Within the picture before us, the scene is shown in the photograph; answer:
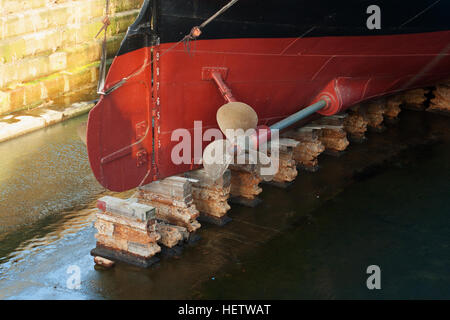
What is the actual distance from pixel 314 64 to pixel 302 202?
1838 millimetres

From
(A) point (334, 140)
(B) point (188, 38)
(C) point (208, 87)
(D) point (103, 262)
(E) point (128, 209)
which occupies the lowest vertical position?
(D) point (103, 262)

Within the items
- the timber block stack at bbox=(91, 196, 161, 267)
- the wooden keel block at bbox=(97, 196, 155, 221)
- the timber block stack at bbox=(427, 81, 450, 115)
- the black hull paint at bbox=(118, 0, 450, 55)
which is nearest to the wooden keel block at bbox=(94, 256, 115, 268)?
the timber block stack at bbox=(91, 196, 161, 267)

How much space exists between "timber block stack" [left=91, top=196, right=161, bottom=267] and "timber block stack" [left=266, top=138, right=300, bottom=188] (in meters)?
2.49

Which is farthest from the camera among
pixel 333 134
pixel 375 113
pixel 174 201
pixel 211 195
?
pixel 375 113

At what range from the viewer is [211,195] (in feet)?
23.8

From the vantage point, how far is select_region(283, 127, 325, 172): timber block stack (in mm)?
8719

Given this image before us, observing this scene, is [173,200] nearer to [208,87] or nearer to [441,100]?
[208,87]

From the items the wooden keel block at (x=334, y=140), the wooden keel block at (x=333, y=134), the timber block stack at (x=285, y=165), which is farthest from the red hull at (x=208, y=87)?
the wooden keel block at (x=334, y=140)

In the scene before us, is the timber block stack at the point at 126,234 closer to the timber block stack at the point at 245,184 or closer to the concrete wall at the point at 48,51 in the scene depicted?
the timber block stack at the point at 245,184

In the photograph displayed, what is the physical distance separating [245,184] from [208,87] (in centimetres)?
158

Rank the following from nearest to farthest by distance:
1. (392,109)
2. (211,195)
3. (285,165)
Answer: (211,195), (285,165), (392,109)

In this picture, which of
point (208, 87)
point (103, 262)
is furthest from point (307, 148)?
point (103, 262)

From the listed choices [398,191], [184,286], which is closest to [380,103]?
[398,191]

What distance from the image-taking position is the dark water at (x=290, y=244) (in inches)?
238
